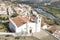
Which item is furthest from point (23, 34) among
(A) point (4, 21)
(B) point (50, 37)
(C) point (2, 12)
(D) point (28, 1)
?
(D) point (28, 1)

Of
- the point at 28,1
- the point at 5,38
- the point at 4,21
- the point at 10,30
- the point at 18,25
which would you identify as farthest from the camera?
the point at 28,1

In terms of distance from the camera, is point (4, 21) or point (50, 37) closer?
point (50, 37)

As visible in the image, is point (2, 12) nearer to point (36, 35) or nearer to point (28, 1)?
point (36, 35)

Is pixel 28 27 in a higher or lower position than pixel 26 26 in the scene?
lower

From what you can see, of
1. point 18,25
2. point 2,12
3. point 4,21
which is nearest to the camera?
point 18,25

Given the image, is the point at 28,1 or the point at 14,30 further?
the point at 28,1

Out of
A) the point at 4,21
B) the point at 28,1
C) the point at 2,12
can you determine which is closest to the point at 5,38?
the point at 4,21

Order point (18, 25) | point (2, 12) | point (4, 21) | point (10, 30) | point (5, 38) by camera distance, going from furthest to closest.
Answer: point (2, 12) → point (4, 21) → point (10, 30) → point (18, 25) → point (5, 38)

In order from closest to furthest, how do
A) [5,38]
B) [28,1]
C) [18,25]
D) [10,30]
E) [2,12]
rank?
[5,38], [18,25], [10,30], [2,12], [28,1]

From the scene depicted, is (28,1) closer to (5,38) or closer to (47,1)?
(47,1)
